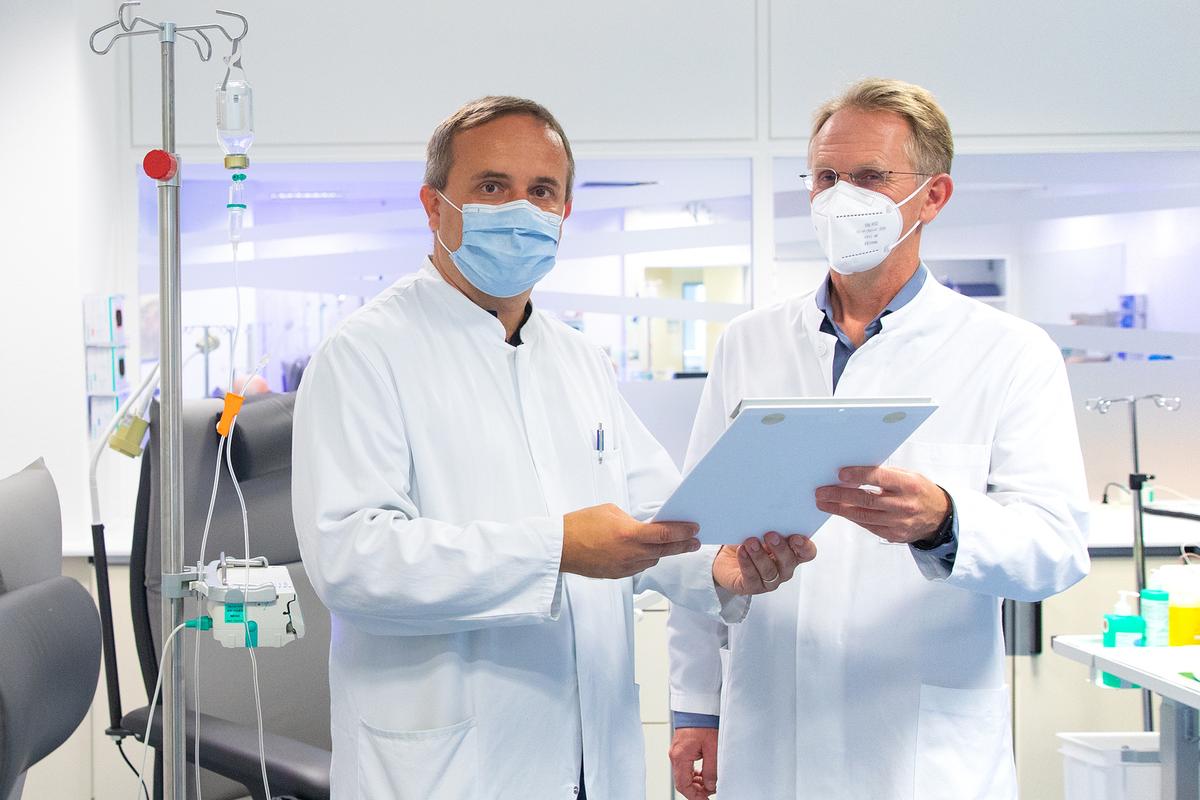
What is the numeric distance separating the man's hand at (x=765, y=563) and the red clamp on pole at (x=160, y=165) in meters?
0.88

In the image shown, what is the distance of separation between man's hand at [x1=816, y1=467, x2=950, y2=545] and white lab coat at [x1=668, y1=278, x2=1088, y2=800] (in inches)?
3.4

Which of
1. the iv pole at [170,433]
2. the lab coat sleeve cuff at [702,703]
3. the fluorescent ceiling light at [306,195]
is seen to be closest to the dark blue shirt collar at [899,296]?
the lab coat sleeve cuff at [702,703]

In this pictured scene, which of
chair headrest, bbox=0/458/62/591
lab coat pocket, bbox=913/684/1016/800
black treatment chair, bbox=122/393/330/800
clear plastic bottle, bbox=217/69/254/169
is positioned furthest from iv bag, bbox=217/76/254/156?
lab coat pocket, bbox=913/684/1016/800

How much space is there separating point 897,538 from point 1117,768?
1566 mm

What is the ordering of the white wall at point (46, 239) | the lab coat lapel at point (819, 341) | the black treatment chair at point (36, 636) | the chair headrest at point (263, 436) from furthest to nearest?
the white wall at point (46, 239)
the chair headrest at point (263, 436)
the lab coat lapel at point (819, 341)
the black treatment chair at point (36, 636)

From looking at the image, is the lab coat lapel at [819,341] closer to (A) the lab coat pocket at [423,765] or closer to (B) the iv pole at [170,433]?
(A) the lab coat pocket at [423,765]

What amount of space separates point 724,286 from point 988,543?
232cm

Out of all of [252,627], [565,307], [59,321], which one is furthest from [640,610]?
[59,321]

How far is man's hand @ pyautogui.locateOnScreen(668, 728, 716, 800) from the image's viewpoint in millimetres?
1671

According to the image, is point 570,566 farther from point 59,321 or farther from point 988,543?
point 59,321

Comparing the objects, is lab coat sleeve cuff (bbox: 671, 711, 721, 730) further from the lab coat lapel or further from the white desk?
the white desk

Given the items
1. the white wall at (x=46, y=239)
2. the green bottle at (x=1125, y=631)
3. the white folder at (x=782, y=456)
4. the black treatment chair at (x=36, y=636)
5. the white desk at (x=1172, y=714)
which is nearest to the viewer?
the white folder at (x=782, y=456)

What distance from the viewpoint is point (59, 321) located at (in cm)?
321

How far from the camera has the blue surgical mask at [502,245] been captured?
1.45 metres
